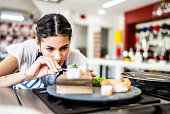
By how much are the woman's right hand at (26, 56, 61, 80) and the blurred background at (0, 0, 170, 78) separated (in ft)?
8.49

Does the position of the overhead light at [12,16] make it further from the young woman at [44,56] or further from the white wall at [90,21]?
the young woman at [44,56]

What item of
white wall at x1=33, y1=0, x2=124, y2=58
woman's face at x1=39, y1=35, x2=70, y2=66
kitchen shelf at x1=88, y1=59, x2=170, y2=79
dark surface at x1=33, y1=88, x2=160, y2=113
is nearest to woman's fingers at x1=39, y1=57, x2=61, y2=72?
woman's face at x1=39, y1=35, x2=70, y2=66

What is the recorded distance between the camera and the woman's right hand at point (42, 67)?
90 centimetres

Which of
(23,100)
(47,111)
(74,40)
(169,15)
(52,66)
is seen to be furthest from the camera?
(74,40)

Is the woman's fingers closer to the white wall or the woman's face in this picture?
the woman's face

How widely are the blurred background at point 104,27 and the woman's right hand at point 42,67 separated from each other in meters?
2.59

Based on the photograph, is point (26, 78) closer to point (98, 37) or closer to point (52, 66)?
point (52, 66)

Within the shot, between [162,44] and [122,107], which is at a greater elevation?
[162,44]

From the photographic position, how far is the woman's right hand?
90 cm

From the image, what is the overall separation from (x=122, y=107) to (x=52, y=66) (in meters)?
0.48

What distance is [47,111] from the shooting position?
512mm

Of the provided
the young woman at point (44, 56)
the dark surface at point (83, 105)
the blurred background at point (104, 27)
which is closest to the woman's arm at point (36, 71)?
the young woman at point (44, 56)

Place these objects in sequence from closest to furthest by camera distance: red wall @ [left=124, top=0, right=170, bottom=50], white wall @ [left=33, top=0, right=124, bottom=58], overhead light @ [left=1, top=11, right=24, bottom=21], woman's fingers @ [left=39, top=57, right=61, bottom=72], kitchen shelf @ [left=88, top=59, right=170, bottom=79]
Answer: woman's fingers @ [left=39, top=57, right=61, bottom=72] < kitchen shelf @ [left=88, top=59, right=170, bottom=79] < overhead light @ [left=1, top=11, right=24, bottom=21] < red wall @ [left=124, top=0, right=170, bottom=50] < white wall @ [left=33, top=0, right=124, bottom=58]

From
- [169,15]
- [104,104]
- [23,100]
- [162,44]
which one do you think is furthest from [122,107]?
[162,44]
